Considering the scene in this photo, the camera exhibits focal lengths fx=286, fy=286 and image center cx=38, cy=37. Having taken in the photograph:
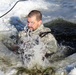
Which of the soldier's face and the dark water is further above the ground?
the soldier's face

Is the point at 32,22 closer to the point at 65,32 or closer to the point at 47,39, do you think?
the point at 47,39

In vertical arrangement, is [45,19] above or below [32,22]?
below

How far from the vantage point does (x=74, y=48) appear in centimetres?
633

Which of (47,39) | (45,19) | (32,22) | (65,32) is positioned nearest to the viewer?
(32,22)

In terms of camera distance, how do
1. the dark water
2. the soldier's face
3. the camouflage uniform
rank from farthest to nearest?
1. the dark water
2. the camouflage uniform
3. the soldier's face

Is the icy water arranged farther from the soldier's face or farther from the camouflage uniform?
the soldier's face

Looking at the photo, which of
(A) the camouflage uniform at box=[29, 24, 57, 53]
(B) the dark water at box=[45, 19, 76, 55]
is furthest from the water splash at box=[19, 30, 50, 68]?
(B) the dark water at box=[45, 19, 76, 55]

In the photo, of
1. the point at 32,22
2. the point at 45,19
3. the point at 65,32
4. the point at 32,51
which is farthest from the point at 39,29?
the point at 45,19

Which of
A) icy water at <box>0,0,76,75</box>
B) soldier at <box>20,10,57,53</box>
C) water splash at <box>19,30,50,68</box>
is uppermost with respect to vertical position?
soldier at <box>20,10,57,53</box>

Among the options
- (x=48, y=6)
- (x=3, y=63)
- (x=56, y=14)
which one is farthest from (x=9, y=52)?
(x=48, y=6)

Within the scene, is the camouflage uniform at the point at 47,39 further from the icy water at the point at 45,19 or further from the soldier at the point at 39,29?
the icy water at the point at 45,19

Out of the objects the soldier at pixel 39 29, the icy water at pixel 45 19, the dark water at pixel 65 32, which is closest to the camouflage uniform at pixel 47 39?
the soldier at pixel 39 29

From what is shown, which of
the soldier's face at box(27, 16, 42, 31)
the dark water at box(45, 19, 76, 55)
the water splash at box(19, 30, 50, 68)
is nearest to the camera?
the water splash at box(19, 30, 50, 68)

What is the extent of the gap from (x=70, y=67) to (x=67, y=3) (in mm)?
4794
